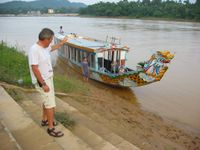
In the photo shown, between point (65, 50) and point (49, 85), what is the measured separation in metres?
11.6

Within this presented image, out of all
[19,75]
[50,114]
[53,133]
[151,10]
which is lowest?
[19,75]

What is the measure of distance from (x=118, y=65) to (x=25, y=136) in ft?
26.1

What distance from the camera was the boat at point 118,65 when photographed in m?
9.55

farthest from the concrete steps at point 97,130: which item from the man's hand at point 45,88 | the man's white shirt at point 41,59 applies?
the man's white shirt at point 41,59

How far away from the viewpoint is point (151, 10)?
231ft

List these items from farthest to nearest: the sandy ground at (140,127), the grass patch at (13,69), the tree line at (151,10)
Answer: the tree line at (151,10)
the grass patch at (13,69)
the sandy ground at (140,127)

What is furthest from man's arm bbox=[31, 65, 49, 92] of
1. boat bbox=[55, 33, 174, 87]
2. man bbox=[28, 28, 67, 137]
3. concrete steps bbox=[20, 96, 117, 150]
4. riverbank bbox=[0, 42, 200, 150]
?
boat bbox=[55, 33, 174, 87]

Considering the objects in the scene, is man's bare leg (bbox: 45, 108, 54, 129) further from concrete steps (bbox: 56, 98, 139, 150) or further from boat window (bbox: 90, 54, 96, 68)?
boat window (bbox: 90, 54, 96, 68)

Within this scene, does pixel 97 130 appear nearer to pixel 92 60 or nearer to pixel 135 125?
pixel 135 125

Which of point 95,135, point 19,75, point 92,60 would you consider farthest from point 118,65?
point 95,135

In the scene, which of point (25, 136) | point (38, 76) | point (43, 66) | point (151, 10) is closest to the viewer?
point (38, 76)

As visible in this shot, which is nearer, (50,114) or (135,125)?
(50,114)

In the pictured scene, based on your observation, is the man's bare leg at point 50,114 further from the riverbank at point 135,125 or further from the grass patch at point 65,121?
the riverbank at point 135,125

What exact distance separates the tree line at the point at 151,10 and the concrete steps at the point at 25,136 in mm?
56519
